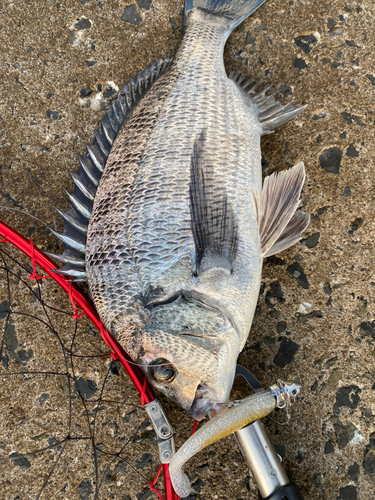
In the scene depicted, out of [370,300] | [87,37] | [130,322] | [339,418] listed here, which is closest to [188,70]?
[87,37]

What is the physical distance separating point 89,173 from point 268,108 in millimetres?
1030

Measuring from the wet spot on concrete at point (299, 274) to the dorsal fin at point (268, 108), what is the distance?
74 centimetres

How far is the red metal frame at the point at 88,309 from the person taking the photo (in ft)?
5.59


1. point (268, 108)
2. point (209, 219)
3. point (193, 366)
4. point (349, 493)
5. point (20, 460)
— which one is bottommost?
point (349, 493)

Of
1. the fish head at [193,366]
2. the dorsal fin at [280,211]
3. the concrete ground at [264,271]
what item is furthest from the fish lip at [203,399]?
the dorsal fin at [280,211]

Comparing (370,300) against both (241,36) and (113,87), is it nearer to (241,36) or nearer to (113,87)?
(241,36)

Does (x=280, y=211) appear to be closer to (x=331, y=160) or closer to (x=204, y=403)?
(x=331, y=160)

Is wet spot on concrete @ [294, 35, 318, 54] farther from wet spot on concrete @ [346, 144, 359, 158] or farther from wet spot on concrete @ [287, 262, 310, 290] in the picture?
wet spot on concrete @ [287, 262, 310, 290]

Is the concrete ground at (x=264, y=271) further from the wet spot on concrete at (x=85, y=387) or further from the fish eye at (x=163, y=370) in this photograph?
the fish eye at (x=163, y=370)

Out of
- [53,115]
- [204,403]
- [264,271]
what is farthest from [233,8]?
[204,403]

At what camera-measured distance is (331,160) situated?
1.92 metres

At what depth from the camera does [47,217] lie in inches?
84.0

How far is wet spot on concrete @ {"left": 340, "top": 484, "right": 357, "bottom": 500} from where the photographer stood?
1.68 m

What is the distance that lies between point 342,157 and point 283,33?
82cm
